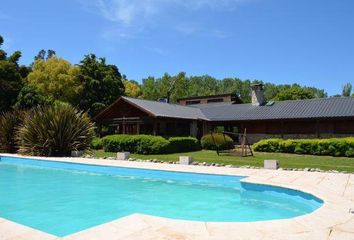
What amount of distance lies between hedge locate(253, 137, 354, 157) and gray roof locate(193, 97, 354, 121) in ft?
13.5

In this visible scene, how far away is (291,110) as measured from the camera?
28906 millimetres

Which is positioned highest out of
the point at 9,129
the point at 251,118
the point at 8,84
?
the point at 8,84

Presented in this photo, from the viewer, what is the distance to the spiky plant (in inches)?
846

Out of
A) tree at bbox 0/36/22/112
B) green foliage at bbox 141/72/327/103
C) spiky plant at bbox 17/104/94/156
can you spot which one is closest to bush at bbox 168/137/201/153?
spiky plant at bbox 17/104/94/156

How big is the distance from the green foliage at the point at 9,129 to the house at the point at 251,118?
7976 millimetres

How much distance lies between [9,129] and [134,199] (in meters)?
17.3

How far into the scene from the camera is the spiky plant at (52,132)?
21.5m

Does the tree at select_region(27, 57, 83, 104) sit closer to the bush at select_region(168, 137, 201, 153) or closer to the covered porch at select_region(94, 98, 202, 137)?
the covered porch at select_region(94, 98, 202, 137)

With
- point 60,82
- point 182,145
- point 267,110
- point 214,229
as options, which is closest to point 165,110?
point 182,145

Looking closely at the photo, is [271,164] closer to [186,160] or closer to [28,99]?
[186,160]

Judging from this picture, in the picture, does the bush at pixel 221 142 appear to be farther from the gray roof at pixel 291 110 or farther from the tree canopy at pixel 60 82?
the tree canopy at pixel 60 82

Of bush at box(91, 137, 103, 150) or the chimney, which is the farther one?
the chimney

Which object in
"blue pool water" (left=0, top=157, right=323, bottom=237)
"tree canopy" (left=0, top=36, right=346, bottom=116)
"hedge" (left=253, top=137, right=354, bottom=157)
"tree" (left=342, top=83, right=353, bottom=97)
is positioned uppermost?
"tree" (left=342, top=83, right=353, bottom=97)

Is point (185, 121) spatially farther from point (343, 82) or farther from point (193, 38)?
point (343, 82)
